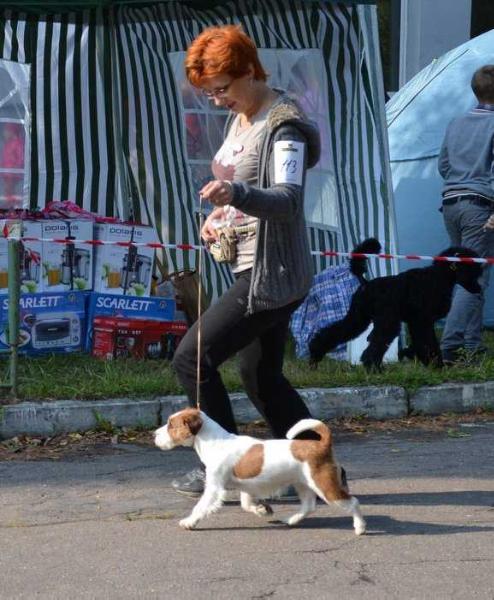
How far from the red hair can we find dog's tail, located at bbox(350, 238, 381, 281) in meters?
3.36

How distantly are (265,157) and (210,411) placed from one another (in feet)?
3.51

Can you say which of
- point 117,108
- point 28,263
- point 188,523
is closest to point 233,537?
point 188,523

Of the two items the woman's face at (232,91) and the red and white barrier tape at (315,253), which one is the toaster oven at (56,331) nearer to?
the red and white barrier tape at (315,253)

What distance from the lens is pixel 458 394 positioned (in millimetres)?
7625

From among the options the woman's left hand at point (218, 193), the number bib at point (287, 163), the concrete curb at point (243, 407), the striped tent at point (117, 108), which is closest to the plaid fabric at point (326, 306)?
the striped tent at point (117, 108)

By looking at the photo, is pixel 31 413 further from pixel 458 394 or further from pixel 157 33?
pixel 157 33

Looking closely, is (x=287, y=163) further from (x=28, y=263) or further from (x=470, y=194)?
(x=28, y=263)

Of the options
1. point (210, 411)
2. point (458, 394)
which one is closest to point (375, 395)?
point (458, 394)

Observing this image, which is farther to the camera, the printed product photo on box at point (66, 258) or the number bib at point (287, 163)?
the printed product photo on box at point (66, 258)

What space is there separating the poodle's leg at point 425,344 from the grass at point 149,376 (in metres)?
0.09

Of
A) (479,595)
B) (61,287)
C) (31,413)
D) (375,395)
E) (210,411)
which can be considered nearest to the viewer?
(479,595)

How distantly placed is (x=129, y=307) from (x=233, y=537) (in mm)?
4170

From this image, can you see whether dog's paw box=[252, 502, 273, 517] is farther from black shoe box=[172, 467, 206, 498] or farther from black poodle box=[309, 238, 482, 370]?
black poodle box=[309, 238, 482, 370]

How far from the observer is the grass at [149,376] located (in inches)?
282
